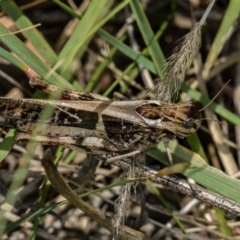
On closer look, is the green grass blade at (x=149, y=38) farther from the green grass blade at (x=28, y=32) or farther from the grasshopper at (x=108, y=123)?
the green grass blade at (x=28, y=32)

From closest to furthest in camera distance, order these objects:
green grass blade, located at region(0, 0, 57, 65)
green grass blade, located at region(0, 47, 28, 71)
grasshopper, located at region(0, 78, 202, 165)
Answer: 1. green grass blade, located at region(0, 47, 28, 71)
2. grasshopper, located at region(0, 78, 202, 165)
3. green grass blade, located at region(0, 0, 57, 65)

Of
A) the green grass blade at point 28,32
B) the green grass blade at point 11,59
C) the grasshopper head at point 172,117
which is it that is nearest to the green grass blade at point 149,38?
the grasshopper head at point 172,117

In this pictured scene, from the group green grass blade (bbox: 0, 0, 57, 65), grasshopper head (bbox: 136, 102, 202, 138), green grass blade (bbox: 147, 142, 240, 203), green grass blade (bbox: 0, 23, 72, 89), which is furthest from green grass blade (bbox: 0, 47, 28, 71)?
green grass blade (bbox: 147, 142, 240, 203)

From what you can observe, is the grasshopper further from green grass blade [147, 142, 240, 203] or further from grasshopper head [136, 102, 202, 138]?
green grass blade [147, 142, 240, 203]

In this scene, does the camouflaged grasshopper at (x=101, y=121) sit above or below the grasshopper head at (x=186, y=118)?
above

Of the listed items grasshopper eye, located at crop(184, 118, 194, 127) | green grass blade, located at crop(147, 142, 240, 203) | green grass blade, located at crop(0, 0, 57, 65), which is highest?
green grass blade, located at crop(0, 0, 57, 65)

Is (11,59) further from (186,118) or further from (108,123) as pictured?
(186,118)

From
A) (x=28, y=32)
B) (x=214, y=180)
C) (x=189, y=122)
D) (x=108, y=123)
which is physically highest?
(x=28, y=32)

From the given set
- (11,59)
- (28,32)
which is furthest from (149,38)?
(11,59)

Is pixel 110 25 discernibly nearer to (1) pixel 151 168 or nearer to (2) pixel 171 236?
(1) pixel 151 168

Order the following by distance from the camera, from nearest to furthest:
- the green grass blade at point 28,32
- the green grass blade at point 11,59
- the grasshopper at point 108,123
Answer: the green grass blade at point 11,59, the grasshopper at point 108,123, the green grass blade at point 28,32

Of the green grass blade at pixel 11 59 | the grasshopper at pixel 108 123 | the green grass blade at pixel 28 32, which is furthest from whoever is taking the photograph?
the green grass blade at pixel 28 32
